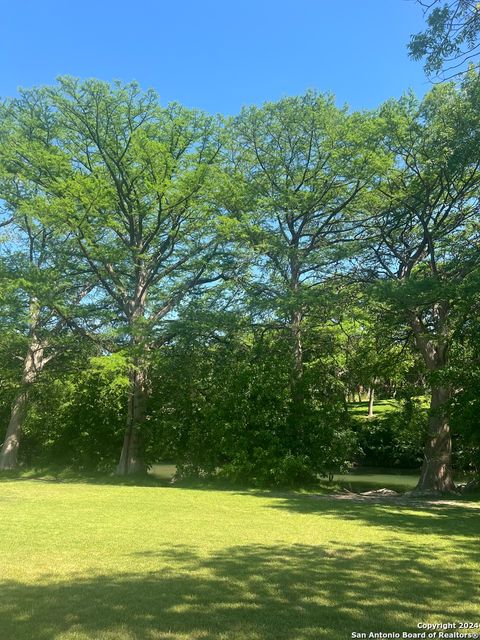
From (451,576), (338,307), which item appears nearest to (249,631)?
(451,576)

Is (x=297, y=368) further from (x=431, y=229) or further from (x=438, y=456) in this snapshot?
(x=431, y=229)

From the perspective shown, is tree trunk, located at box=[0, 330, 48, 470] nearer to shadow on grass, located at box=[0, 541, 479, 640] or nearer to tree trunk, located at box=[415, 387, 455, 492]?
Result: tree trunk, located at box=[415, 387, 455, 492]

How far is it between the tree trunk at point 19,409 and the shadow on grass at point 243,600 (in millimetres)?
19870

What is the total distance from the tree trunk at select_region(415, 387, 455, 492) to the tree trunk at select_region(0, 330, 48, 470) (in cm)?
1673

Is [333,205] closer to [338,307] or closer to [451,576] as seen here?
[338,307]

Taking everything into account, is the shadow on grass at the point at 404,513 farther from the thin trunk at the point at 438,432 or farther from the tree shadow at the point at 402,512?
the thin trunk at the point at 438,432

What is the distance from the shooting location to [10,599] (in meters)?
4.78

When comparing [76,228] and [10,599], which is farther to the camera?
[76,228]

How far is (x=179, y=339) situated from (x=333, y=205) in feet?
→ 26.7

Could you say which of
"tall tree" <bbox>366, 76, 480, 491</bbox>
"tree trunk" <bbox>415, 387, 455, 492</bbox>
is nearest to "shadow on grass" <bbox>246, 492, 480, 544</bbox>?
"tree trunk" <bbox>415, 387, 455, 492</bbox>

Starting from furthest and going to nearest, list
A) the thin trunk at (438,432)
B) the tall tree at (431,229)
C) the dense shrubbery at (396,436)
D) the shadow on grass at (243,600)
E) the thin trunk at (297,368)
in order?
1. the dense shrubbery at (396,436)
2. the thin trunk at (297,368)
3. the thin trunk at (438,432)
4. the tall tree at (431,229)
5. the shadow on grass at (243,600)

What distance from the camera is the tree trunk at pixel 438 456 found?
17266 millimetres

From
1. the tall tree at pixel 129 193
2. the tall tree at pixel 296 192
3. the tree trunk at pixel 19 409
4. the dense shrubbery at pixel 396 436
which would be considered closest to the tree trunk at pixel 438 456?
the dense shrubbery at pixel 396 436

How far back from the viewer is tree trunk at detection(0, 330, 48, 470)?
2447cm
